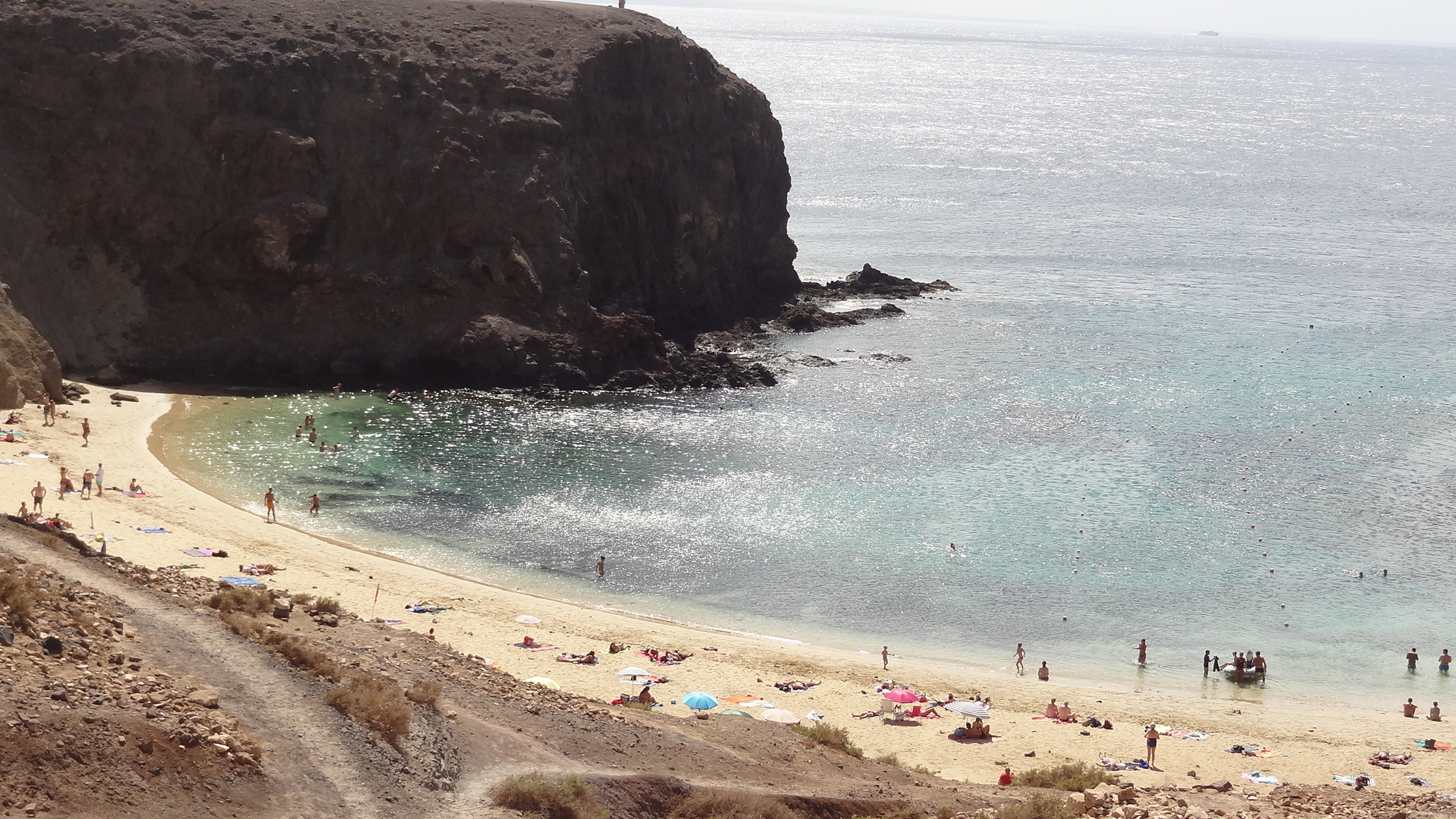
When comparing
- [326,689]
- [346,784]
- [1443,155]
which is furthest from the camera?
[1443,155]

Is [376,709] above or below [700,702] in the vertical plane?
above

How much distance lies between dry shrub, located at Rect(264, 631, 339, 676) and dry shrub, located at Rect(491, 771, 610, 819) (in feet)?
12.2

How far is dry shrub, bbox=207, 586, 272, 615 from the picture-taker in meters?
25.0

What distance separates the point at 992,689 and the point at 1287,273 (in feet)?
240

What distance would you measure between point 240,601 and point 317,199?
41.9 m

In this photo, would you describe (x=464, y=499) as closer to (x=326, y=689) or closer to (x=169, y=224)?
(x=169, y=224)

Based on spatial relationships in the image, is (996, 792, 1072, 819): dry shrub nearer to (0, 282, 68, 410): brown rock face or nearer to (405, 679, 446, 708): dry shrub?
(405, 679, 446, 708): dry shrub

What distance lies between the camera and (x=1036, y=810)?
73.7ft

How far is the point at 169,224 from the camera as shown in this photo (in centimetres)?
6284

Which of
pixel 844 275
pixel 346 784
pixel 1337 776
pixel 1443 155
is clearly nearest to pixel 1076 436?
pixel 1337 776

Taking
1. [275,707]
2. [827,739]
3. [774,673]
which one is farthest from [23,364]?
[827,739]

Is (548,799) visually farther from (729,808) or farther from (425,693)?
(425,693)

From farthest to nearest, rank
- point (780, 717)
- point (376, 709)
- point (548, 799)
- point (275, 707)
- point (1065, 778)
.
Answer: point (780, 717) < point (1065, 778) < point (376, 709) < point (275, 707) < point (548, 799)

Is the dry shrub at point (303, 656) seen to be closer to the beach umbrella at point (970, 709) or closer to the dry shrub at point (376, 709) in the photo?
the dry shrub at point (376, 709)
